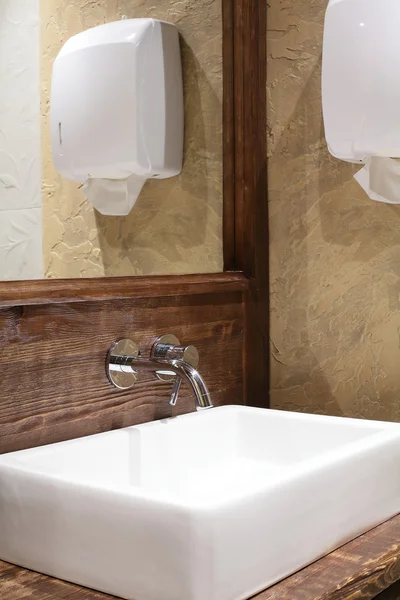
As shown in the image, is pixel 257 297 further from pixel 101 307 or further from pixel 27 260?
pixel 27 260

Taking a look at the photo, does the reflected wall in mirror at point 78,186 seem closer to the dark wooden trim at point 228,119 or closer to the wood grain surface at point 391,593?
the dark wooden trim at point 228,119

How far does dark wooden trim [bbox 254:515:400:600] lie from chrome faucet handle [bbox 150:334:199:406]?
402mm

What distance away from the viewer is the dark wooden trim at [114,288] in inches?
48.3

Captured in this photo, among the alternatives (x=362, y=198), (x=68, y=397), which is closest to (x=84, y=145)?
(x=68, y=397)

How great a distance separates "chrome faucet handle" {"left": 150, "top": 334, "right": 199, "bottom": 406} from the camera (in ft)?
4.67

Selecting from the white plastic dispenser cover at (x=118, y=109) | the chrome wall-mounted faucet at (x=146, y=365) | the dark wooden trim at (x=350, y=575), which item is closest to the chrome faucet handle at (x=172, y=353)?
the chrome wall-mounted faucet at (x=146, y=365)

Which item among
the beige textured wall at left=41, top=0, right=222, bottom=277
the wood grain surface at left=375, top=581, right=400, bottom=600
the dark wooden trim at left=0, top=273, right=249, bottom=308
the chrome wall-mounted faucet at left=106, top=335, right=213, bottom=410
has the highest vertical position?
the beige textured wall at left=41, top=0, right=222, bottom=277

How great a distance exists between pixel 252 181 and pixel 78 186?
0.45 metres

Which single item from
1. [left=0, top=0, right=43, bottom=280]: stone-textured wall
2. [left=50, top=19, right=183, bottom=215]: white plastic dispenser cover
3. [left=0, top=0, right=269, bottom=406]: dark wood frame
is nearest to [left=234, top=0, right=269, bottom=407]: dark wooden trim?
[left=0, top=0, right=269, bottom=406]: dark wood frame

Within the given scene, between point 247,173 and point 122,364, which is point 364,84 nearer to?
point 247,173

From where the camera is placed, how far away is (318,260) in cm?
168

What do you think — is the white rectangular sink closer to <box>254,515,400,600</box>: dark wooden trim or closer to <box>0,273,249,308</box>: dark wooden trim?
<box>254,515,400,600</box>: dark wooden trim

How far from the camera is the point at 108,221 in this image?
1435mm

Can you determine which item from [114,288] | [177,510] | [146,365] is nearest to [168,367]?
[146,365]
